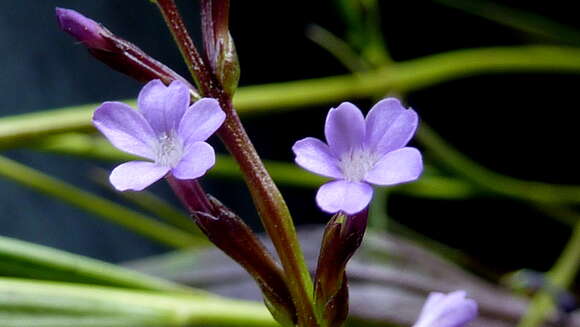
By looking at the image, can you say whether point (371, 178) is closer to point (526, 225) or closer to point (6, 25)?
point (6, 25)

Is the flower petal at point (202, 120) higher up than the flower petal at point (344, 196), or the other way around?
the flower petal at point (202, 120)

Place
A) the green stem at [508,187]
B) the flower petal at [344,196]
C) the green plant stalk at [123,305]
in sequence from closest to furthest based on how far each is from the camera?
the flower petal at [344,196]
the green plant stalk at [123,305]
the green stem at [508,187]

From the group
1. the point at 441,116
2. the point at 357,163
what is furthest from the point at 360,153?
the point at 441,116

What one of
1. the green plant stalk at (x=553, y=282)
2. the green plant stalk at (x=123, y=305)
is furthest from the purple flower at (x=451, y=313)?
the green plant stalk at (x=553, y=282)

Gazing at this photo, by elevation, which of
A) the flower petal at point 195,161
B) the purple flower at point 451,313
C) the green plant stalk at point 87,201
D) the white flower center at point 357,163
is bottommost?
the purple flower at point 451,313

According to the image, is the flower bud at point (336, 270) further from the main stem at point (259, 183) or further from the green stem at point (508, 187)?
the green stem at point (508, 187)

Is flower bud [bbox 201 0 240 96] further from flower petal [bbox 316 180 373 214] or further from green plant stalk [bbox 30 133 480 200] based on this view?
green plant stalk [bbox 30 133 480 200]
